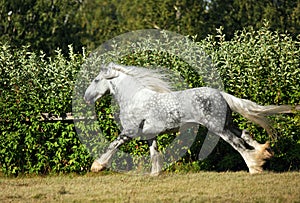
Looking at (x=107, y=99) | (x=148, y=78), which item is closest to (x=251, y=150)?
(x=148, y=78)

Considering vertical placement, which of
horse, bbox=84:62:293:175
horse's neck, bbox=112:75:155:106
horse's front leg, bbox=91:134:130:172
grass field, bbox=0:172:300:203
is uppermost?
horse's neck, bbox=112:75:155:106

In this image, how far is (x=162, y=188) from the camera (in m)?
7.86

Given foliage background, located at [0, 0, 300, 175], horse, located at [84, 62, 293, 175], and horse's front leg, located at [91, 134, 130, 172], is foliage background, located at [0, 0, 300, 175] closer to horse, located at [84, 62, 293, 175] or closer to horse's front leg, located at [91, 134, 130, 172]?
horse, located at [84, 62, 293, 175]

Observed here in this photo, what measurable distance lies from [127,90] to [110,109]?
4.43 ft

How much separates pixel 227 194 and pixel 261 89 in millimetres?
3271

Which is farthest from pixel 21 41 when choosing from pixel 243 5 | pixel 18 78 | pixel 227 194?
pixel 227 194

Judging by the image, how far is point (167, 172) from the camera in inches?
399

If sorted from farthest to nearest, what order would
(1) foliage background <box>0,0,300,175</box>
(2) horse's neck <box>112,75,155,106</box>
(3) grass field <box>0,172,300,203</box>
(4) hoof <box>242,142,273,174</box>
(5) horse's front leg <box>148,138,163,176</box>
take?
(1) foliage background <box>0,0,300,175</box> → (5) horse's front leg <box>148,138,163,176</box> → (2) horse's neck <box>112,75,155,106</box> → (4) hoof <box>242,142,273,174</box> → (3) grass field <box>0,172,300,203</box>

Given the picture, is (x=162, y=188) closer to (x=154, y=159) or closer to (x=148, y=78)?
(x=154, y=159)

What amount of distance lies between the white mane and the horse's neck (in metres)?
0.08

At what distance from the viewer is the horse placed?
27.8 feet

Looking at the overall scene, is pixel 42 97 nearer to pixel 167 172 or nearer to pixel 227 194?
pixel 167 172

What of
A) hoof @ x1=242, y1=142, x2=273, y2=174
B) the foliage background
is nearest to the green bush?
the foliage background

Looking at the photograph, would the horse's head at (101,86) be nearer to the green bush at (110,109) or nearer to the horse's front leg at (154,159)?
the green bush at (110,109)
